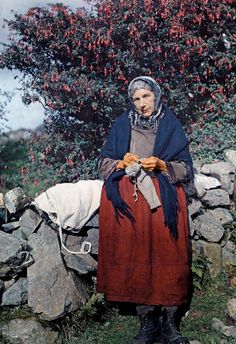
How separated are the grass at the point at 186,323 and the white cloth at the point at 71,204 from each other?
82 centimetres

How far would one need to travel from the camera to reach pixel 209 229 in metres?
5.24

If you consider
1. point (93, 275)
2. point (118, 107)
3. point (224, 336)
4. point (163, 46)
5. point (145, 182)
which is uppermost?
point (163, 46)

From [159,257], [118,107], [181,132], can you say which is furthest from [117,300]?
[118,107]

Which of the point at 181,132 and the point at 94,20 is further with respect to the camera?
the point at 94,20

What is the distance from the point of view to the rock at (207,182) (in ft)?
18.0

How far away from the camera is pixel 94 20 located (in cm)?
670

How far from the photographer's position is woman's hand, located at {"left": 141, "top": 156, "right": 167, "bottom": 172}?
437 cm

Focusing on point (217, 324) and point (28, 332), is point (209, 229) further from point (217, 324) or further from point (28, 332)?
point (28, 332)

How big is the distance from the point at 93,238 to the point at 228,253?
139cm

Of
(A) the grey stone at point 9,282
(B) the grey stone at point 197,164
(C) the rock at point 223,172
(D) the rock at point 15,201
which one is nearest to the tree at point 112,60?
(B) the grey stone at point 197,164

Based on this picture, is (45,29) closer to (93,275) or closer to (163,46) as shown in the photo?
(163,46)

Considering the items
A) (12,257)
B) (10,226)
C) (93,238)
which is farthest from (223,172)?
(12,257)

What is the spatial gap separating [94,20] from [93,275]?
335cm

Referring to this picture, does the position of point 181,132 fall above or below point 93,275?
above
